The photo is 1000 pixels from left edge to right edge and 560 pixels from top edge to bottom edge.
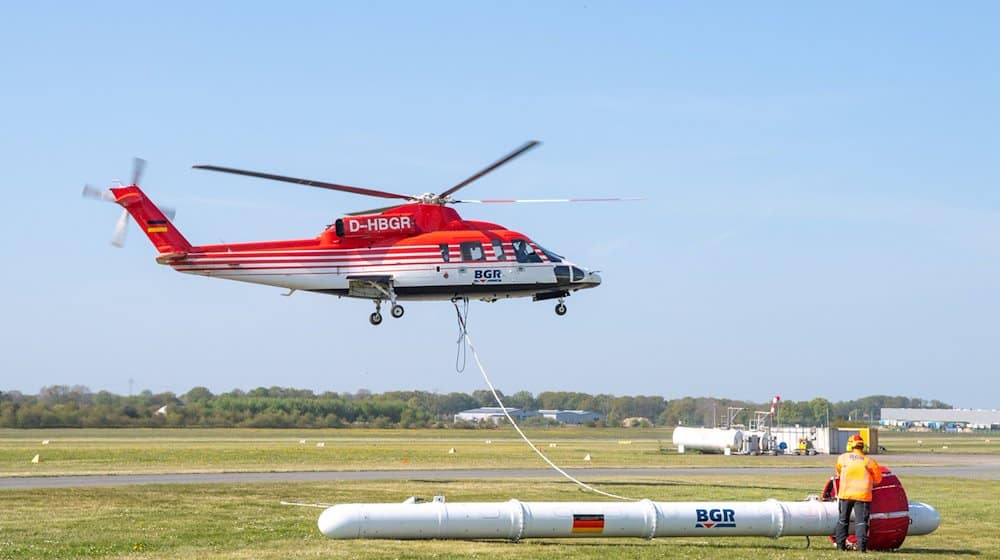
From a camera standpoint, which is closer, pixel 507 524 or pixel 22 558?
pixel 22 558

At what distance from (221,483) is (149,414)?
303 ft

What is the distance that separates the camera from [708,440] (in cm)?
8181

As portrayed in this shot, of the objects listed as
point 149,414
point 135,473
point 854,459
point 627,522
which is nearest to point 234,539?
point 627,522

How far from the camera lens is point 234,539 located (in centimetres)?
2678

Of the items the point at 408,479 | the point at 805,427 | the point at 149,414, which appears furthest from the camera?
the point at 149,414

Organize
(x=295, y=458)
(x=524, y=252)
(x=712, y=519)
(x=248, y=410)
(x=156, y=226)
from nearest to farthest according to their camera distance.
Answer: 1. (x=712, y=519)
2. (x=156, y=226)
3. (x=524, y=252)
4. (x=295, y=458)
5. (x=248, y=410)

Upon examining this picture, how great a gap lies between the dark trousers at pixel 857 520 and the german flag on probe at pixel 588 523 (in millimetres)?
5186

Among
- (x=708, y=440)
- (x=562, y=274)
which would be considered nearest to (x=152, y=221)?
(x=562, y=274)

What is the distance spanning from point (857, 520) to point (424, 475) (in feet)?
99.0

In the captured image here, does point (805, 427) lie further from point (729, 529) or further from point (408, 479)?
point (729, 529)

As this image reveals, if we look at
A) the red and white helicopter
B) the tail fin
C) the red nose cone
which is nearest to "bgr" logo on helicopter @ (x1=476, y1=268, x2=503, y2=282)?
the red and white helicopter

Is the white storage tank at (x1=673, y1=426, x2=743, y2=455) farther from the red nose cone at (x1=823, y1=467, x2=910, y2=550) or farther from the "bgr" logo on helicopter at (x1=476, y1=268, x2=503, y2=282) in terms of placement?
the red nose cone at (x1=823, y1=467, x2=910, y2=550)

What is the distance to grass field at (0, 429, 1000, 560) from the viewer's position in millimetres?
24781

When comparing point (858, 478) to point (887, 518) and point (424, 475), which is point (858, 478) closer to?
point (887, 518)
